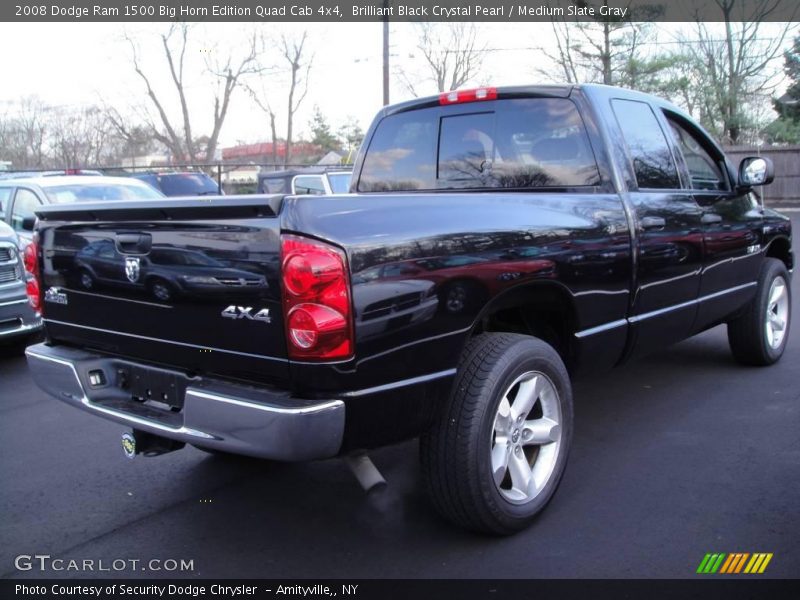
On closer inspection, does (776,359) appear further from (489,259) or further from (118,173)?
(118,173)

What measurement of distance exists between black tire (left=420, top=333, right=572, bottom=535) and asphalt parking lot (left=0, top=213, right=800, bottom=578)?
6.8 inches

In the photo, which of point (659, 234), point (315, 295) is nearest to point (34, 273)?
point (315, 295)

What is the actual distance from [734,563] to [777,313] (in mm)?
3458

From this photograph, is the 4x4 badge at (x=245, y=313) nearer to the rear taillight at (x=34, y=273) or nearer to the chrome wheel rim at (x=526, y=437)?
the chrome wheel rim at (x=526, y=437)

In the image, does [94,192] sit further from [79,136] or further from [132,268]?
[79,136]

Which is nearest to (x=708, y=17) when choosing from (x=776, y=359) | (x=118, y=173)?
(x=118, y=173)

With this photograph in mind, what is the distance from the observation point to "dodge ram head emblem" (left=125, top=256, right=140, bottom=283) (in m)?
2.97

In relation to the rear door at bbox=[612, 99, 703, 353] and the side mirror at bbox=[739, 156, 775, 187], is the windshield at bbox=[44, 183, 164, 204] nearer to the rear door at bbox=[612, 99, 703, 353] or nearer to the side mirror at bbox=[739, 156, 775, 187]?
the rear door at bbox=[612, 99, 703, 353]

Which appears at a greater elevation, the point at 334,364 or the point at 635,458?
the point at 334,364

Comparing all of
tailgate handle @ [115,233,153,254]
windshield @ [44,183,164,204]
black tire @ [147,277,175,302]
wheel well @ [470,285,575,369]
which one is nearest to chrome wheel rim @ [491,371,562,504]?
wheel well @ [470,285,575,369]

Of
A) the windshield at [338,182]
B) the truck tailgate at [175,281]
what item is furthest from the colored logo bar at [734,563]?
the windshield at [338,182]

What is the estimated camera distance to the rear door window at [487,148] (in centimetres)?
402

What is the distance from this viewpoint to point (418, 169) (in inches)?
179

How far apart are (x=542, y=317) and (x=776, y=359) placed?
308cm
